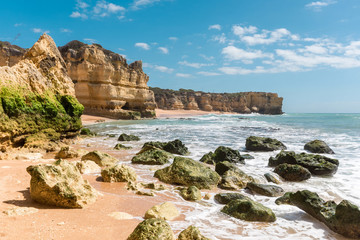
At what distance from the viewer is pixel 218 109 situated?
89062 mm

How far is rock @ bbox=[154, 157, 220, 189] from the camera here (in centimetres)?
572

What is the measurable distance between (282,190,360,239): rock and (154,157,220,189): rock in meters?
1.99

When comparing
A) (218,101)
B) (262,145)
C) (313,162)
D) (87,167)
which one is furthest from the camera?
(218,101)

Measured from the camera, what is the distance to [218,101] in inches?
3472

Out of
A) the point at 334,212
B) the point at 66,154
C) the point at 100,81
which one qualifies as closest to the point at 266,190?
the point at 334,212

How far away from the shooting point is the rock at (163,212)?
12.0 ft

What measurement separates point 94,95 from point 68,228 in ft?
117

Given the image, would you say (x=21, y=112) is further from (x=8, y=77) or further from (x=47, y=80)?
(x=47, y=80)

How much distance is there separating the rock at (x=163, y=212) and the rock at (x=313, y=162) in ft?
18.1

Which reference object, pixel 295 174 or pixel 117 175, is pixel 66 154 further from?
pixel 295 174

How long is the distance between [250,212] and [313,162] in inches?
200

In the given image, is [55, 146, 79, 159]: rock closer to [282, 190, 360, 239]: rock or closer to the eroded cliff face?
[282, 190, 360, 239]: rock

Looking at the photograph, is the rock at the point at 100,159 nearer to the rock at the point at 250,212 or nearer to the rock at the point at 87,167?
the rock at the point at 87,167

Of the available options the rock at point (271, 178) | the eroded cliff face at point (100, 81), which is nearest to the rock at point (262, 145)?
the rock at point (271, 178)
